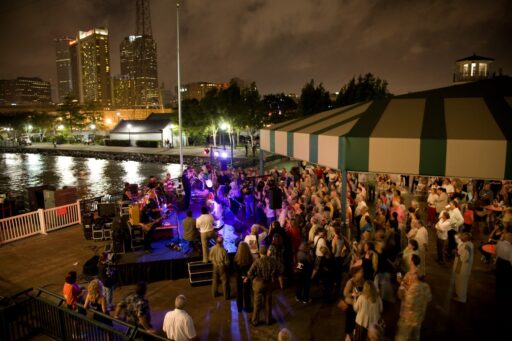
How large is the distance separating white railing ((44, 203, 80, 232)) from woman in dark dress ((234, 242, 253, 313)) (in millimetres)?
9257

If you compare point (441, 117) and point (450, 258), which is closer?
point (441, 117)

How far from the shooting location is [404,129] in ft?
23.8

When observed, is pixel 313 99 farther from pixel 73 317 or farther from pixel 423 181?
pixel 73 317

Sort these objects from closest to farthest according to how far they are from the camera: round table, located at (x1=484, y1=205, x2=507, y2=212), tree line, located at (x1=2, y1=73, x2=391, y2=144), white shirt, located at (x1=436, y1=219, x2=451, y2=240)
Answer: white shirt, located at (x1=436, y1=219, x2=451, y2=240) < round table, located at (x1=484, y1=205, x2=507, y2=212) < tree line, located at (x1=2, y1=73, x2=391, y2=144)

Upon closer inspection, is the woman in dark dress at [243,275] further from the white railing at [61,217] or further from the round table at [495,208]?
the white railing at [61,217]

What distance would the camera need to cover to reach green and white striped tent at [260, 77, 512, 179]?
6461 millimetres

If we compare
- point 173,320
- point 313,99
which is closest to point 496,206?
point 173,320

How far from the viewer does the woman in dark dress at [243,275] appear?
692cm

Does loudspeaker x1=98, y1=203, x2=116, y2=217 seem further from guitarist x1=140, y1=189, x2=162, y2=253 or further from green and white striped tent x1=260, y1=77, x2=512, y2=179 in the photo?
green and white striped tent x1=260, y1=77, x2=512, y2=179

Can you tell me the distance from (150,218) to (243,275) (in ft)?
14.3

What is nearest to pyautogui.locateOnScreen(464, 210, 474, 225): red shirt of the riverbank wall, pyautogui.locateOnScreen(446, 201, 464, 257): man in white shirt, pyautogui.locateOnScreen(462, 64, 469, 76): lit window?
pyautogui.locateOnScreen(446, 201, 464, 257): man in white shirt

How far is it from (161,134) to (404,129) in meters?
49.4

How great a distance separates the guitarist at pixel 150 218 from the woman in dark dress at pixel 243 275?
3.48 metres

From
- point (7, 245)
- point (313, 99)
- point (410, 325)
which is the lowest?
point (7, 245)
